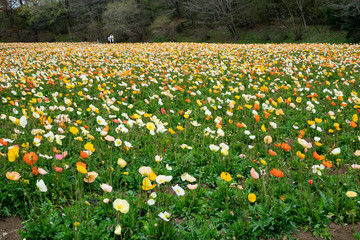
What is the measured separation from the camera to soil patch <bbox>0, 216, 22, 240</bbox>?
1.83 m

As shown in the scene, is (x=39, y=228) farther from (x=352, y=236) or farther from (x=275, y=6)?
(x=275, y=6)

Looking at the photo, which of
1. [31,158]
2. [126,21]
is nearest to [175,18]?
[126,21]

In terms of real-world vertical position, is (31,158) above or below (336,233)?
above

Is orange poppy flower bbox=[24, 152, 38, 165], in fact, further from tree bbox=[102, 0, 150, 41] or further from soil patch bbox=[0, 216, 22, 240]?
tree bbox=[102, 0, 150, 41]

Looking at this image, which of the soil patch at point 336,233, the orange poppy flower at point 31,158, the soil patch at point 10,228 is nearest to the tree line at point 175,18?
the soil patch at point 336,233

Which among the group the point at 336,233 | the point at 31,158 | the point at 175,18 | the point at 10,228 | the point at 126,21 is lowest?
the point at 336,233

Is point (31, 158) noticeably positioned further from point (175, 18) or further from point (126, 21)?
point (175, 18)

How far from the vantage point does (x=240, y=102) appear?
4570 mm

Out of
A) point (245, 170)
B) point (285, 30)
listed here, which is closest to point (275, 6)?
point (285, 30)

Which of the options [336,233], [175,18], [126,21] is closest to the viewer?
[336,233]

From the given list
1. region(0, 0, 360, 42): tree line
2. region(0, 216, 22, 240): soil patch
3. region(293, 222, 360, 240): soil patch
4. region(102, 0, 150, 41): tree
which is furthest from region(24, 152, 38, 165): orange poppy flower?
region(102, 0, 150, 41): tree

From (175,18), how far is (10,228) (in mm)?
36363

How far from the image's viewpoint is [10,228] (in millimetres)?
1906

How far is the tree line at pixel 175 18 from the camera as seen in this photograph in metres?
23.1
